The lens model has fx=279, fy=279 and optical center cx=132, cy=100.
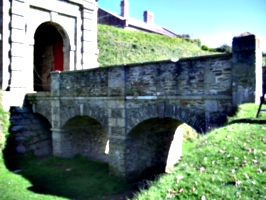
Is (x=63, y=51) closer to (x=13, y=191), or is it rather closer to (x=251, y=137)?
(x=13, y=191)

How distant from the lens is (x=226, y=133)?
18.8ft

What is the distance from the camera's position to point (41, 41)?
17.8 metres

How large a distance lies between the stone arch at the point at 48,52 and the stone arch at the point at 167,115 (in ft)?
24.9

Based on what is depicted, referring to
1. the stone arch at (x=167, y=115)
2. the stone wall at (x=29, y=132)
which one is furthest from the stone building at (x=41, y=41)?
the stone arch at (x=167, y=115)

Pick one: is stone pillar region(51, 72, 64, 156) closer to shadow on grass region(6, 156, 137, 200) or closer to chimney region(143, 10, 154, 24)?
shadow on grass region(6, 156, 137, 200)

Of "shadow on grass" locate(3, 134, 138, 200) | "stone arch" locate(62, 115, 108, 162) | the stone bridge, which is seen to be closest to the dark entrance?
the stone bridge

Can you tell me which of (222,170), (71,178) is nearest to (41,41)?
(71,178)

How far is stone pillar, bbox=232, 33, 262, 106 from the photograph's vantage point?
7.18 meters

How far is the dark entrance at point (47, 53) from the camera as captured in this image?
16578mm

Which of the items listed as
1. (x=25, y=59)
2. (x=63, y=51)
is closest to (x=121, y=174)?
(x=25, y=59)

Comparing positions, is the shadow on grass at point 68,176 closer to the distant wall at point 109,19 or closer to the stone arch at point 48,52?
the stone arch at point 48,52

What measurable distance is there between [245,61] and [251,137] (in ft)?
8.51

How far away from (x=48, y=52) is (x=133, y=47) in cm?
978

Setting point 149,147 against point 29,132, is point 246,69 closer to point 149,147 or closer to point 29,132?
point 149,147
